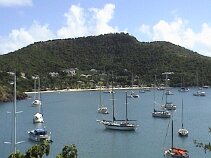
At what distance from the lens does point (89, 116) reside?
9144 cm

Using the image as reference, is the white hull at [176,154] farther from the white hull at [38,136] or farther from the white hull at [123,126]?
the white hull at [123,126]

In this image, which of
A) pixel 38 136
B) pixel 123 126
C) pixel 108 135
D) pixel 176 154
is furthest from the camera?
pixel 123 126

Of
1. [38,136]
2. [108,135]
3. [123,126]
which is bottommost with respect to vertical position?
[108,135]

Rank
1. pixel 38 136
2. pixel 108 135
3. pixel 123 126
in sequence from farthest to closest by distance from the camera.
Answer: pixel 123 126 < pixel 108 135 < pixel 38 136

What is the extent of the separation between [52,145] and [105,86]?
143 meters

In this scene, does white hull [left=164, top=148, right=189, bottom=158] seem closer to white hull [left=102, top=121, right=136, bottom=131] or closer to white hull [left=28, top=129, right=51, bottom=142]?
white hull [left=28, top=129, right=51, bottom=142]

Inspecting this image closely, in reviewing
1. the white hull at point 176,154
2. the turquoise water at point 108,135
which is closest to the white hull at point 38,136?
the turquoise water at point 108,135

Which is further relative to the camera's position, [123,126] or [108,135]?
[123,126]

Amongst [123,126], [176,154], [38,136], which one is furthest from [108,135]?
[176,154]

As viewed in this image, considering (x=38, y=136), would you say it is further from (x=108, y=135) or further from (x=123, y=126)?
(x=123, y=126)

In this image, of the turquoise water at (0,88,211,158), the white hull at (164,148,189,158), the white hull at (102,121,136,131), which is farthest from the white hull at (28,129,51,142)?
the white hull at (164,148,189,158)

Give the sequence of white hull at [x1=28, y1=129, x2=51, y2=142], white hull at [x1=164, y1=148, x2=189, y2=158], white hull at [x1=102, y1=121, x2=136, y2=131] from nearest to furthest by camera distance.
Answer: white hull at [x1=164, y1=148, x2=189, y2=158], white hull at [x1=28, y1=129, x2=51, y2=142], white hull at [x1=102, y1=121, x2=136, y2=131]

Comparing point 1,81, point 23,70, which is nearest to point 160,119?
point 1,81

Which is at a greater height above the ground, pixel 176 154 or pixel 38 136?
pixel 38 136
